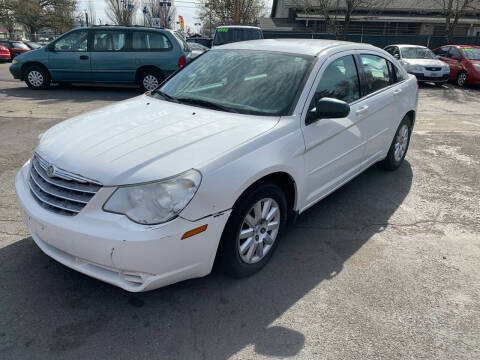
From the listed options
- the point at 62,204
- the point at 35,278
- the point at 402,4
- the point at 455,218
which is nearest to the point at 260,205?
the point at 62,204

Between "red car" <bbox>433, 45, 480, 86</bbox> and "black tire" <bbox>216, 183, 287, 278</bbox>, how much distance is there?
1474 centimetres

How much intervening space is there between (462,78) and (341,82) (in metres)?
14.0

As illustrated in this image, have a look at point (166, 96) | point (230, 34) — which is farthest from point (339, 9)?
point (166, 96)

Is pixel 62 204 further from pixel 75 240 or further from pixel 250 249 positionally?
pixel 250 249

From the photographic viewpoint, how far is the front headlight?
2.34 m

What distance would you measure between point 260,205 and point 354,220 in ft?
5.00

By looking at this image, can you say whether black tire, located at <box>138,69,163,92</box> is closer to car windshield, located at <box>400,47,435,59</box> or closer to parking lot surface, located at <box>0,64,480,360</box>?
parking lot surface, located at <box>0,64,480,360</box>

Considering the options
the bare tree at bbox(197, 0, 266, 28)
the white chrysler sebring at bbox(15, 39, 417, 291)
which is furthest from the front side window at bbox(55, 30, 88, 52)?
Answer: the bare tree at bbox(197, 0, 266, 28)

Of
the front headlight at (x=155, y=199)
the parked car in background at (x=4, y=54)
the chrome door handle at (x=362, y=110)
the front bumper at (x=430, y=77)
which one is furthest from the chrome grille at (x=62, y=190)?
the parked car in background at (x=4, y=54)

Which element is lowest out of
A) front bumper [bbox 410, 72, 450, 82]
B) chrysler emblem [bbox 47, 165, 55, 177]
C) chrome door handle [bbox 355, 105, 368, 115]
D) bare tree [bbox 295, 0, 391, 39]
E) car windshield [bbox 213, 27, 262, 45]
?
chrysler emblem [bbox 47, 165, 55, 177]

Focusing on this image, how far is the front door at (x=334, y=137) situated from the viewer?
330 centimetres

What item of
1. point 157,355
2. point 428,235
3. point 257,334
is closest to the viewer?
point 157,355

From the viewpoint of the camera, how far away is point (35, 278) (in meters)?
2.90

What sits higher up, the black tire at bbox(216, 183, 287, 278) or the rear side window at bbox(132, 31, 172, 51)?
the rear side window at bbox(132, 31, 172, 51)
